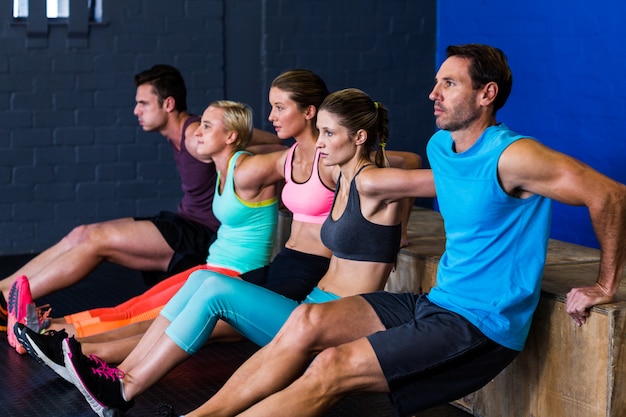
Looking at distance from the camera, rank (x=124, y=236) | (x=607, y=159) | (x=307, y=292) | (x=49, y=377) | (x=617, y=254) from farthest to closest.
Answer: (x=607, y=159) < (x=124, y=236) < (x=49, y=377) < (x=307, y=292) < (x=617, y=254)

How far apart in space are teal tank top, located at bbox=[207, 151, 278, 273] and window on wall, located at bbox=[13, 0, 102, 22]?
2.75 m

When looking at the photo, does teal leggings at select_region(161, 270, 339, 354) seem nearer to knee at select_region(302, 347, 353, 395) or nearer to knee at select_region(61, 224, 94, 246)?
knee at select_region(302, 347, 353, 395)

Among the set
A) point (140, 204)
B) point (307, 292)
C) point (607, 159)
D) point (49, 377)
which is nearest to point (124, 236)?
point (49, 377)

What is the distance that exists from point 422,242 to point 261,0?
325 centimetres

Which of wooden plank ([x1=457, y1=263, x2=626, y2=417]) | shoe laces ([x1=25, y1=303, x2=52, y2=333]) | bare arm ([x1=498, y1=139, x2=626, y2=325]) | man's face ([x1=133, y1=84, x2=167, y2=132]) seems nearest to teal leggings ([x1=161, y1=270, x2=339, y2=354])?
wooden plank ([x1=457, y1=263, x2=626, y2=417])

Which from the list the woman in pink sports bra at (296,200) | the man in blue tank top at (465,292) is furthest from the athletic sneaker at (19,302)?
the man in blue tank top at (465,292)

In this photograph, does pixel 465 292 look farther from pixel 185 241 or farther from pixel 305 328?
pixel 185 241

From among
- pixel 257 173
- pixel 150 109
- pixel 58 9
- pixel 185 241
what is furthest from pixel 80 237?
Result: pixel 58 9

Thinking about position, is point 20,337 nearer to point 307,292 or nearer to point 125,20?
point 307,292

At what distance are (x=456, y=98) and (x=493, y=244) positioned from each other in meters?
0.43

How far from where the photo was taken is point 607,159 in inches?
200

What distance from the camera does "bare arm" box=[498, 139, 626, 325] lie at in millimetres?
2477

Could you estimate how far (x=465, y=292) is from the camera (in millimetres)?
2697

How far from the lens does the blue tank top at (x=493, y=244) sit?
2605 millimetres
